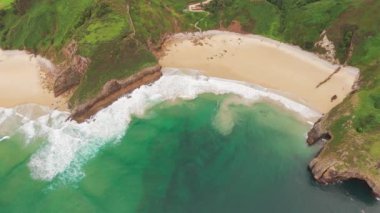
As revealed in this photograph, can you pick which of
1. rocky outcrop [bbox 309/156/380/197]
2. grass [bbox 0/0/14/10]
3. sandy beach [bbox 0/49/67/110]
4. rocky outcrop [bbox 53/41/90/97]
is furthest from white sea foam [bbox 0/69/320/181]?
grass [bbox 0/0/14/10]

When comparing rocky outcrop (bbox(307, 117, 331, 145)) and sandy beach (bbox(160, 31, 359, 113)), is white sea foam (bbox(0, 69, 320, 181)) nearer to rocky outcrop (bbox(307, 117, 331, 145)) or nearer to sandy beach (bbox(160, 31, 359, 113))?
sandy beach (bbox(160, 31, 359, 113))

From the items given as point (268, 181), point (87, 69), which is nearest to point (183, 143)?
point (268, 181)

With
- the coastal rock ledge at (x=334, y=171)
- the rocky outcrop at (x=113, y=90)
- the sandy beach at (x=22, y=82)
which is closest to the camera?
the coastal rock ledge at (x=334, y=171)

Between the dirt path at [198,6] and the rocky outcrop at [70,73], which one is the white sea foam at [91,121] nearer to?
the rocky outcrop at [70,73]

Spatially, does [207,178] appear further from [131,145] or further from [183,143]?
[131,145]

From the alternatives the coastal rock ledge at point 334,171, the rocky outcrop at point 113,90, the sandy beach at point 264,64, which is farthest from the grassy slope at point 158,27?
the coastal rock ledge at point 334,171
